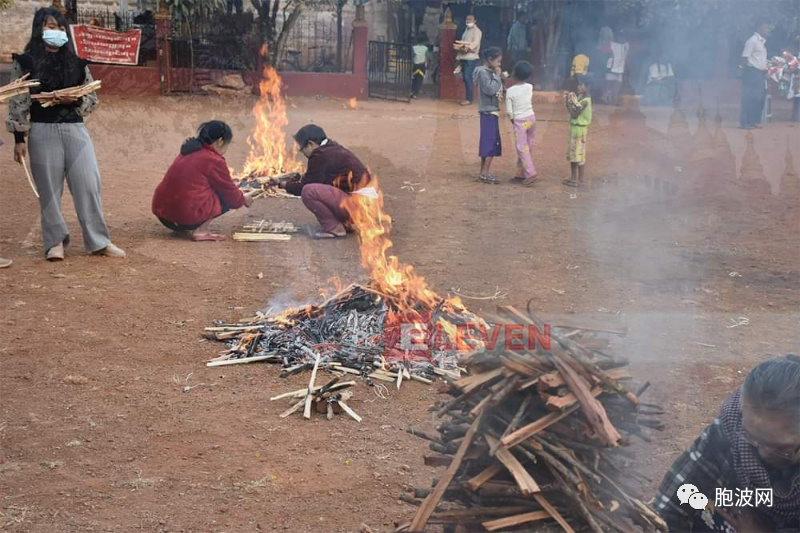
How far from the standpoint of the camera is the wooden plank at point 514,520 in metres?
2.69

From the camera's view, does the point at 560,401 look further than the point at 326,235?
No

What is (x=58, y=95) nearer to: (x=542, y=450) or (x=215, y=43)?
(x=542, y=450)

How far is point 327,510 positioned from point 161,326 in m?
2.62

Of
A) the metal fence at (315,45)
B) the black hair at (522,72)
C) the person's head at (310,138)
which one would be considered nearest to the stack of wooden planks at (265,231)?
the person's head at (310,138)

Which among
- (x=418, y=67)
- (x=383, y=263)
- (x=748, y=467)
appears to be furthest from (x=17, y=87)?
(x=418, y=67)

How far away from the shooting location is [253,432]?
4426mm

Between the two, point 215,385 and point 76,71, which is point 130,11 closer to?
point 76,71

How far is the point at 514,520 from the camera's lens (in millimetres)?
2703

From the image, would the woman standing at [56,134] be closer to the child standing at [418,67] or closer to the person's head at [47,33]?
the person's head at [47,33]

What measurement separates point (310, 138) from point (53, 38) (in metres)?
2.49

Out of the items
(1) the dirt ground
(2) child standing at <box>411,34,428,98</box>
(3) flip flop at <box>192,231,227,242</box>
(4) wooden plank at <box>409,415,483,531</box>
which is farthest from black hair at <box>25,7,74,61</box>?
(2) child standing at <box>411,34,428,98</box>

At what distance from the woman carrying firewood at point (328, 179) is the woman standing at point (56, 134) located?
2003 millimetres

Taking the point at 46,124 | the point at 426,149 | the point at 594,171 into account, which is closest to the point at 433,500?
the point at 46,124

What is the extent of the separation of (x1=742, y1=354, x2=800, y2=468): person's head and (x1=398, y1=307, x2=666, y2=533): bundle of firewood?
16.1 inches
